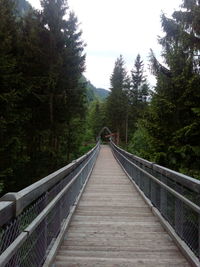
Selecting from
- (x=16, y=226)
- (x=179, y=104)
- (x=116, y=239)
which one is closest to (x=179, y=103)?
(x=179, y=104)

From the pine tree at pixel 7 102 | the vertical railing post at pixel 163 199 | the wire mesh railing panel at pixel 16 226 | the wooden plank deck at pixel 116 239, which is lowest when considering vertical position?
the wooden plank deck at pixel 116 239

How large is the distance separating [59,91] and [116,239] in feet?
50.2

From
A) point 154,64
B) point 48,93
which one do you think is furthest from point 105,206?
point 48,93

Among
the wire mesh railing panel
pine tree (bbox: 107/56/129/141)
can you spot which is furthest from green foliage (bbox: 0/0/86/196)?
→ pine tree (bbox: 107/56/129/141)

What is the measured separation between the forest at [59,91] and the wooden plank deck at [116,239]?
4.64m

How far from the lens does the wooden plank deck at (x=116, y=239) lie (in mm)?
3295

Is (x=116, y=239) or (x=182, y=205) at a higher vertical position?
(x=182, y=205)

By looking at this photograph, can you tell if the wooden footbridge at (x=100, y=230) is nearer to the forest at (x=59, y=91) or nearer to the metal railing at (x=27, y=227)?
the metal railing at (x=27, y=227)

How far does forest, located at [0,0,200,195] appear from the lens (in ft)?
38.4

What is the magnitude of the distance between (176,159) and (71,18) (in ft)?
47.8

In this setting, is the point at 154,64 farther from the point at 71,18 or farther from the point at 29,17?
the point at 29,17

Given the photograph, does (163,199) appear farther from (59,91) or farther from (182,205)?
(59,91)

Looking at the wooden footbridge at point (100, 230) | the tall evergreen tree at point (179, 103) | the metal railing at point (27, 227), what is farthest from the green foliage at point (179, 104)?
the metal railing at point (27, 227)

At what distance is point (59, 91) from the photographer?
1836cm
